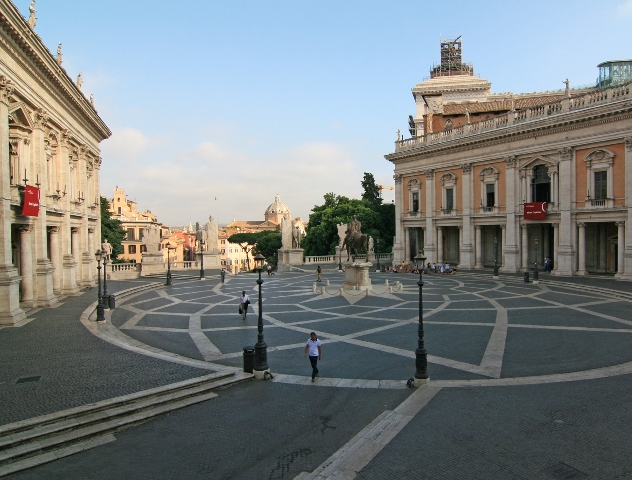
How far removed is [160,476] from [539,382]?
943cm

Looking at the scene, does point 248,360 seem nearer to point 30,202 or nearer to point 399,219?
point 30,202

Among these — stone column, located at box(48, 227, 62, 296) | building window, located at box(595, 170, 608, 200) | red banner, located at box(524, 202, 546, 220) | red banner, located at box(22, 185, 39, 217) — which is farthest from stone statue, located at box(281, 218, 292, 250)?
red banner, located at box(22, 185, 39, 217)

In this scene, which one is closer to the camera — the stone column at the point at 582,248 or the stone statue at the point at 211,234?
the stone column at the point at 582,248

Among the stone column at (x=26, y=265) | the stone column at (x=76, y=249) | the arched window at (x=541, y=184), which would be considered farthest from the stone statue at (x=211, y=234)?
the arched window at (x=541, y=184)

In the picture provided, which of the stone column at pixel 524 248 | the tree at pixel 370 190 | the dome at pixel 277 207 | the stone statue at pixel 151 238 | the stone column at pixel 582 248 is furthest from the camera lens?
the dome at pixel 277 207

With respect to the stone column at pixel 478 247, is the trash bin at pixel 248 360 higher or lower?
lower

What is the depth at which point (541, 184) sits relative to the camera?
36875mm

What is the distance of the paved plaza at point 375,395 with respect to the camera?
759 cm

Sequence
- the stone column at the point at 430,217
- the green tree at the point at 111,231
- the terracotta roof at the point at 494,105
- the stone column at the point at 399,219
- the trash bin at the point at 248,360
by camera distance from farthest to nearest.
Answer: the green tree at the point at 111,231
the terracotta roof at the point at 494,105
the stone column at the point at 399,219
the stone column at the point at 430,217
the trash bin at the point at 248,360

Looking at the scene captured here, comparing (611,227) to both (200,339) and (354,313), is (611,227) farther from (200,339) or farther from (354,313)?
(200,339)

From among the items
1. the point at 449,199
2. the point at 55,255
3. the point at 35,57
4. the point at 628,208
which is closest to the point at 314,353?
the point at 35,57

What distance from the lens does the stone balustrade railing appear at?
31.2m

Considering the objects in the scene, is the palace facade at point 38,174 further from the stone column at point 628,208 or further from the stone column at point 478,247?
the stone column at point 628,208

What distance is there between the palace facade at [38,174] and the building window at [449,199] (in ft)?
106
